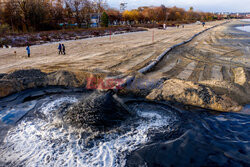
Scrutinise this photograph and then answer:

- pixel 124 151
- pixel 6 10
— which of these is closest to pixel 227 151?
pixel 124 151

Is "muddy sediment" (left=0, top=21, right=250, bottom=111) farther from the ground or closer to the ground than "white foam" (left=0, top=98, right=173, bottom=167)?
farther from the ground

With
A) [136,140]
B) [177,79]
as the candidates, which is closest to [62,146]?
[136,140]

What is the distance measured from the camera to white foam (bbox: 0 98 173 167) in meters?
5.43

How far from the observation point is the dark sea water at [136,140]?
17.9 ft

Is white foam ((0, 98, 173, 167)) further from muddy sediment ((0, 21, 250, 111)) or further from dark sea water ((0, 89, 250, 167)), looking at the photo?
muddy sediment ((0, 21, 250, 111))

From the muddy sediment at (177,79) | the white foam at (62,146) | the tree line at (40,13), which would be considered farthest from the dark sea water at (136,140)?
the tree line at (40,13)

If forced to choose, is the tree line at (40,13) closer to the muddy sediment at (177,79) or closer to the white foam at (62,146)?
the muddy sediment at (177,79)

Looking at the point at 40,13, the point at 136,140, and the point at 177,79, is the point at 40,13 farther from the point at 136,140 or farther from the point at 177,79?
the point at 136,140

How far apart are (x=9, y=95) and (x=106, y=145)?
739 cm

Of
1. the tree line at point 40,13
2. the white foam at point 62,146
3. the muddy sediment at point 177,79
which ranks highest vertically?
the tree line at point 40,13

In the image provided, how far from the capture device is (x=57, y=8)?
51281mm

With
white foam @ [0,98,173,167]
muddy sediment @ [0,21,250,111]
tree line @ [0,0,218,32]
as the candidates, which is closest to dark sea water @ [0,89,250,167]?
white foam @ [0,98,173,167]

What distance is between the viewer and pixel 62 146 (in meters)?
5.98

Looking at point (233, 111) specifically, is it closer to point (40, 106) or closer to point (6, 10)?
point (40, 106)
